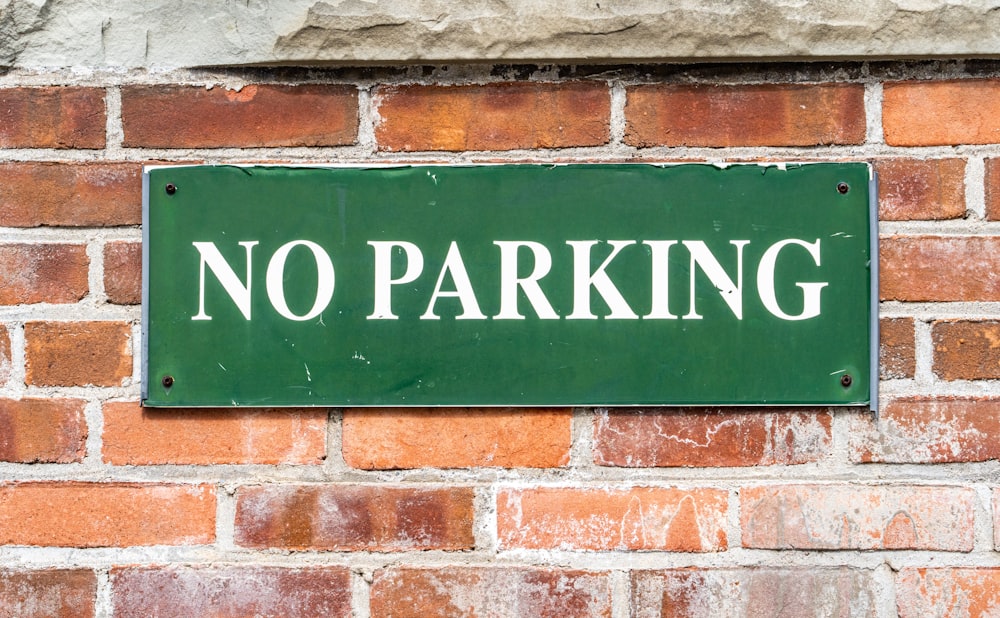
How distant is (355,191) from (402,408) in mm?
239

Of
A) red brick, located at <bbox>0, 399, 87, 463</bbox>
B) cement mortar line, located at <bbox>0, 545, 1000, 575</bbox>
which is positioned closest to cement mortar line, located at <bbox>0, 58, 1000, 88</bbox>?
red brick, located at <bbox>0, 399, 87, 463</bbox>

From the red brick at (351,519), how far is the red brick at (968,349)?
529 mm

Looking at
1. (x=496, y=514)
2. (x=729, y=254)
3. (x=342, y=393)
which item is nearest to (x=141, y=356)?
(x=342, y=393)

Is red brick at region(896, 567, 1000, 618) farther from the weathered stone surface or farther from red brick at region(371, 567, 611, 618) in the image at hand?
the weathered stone surface

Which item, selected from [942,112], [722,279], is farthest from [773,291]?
[942,112]

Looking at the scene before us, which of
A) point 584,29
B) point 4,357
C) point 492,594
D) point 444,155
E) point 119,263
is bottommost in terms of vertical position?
point 492,594

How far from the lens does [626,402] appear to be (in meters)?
0.84

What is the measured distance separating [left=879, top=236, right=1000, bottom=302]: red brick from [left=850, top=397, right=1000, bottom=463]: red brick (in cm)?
11

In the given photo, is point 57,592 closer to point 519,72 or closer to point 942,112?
point 519,72

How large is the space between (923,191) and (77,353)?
3.04 ft

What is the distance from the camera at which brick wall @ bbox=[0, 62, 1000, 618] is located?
84 centimetres

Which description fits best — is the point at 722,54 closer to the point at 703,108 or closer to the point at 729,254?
the point at 703,108

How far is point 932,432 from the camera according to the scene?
33.2 inches

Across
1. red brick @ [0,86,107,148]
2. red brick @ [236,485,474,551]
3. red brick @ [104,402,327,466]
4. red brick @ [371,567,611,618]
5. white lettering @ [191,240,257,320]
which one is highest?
red brick @ [0,86,107,148]
